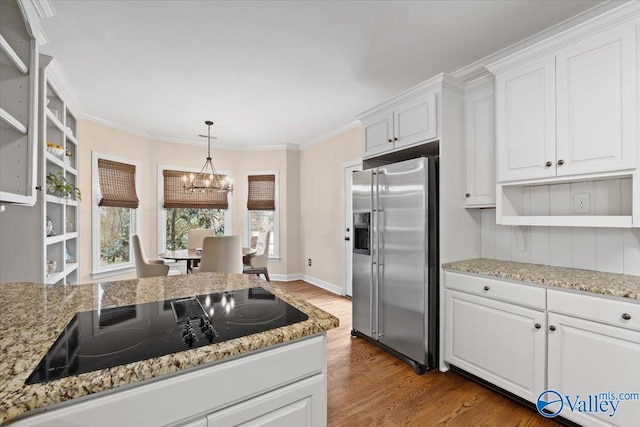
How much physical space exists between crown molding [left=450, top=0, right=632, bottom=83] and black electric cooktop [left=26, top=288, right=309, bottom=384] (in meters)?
2.51

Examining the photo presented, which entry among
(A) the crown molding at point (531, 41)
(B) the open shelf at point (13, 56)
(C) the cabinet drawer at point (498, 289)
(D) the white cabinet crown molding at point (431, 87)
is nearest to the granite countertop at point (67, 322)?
(B) the open shelf at point (13, 56)

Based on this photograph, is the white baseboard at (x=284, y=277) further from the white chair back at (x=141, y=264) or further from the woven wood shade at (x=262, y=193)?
the white chair back at (x=141, y=264)

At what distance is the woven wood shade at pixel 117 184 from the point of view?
428cm

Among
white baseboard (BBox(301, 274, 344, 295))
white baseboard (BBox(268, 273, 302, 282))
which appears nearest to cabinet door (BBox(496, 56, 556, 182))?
white baseboard (BBox(301, 274, 344, 295))

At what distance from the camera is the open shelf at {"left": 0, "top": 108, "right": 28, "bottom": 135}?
4.25 feet

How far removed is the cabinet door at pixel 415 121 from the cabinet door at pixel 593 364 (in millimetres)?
1553

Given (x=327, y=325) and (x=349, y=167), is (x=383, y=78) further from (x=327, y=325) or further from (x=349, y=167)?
(x=327, y=325)

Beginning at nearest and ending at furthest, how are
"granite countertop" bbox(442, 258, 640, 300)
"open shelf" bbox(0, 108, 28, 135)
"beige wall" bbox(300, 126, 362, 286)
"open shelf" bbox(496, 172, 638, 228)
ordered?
1. "open shelf" bbox(0, 108, 28, 135)
2. "granite countertop" bbox(442, 258, 640, 300)
3. "open shelf" bbox(496, 172, 638, 228)
4. "beige wall" bbox(300, 126, 362, 286)

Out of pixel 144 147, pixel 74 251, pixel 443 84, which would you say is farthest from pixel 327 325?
pixel 144 147

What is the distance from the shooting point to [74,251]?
3658 millimetres

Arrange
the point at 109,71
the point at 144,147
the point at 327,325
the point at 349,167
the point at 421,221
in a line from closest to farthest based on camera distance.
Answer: the point at 327,325, the point at 421,221, the point at 109,71, the point at 349,167, the point at 144,147

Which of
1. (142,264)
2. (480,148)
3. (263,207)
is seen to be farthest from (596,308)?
(263,207)

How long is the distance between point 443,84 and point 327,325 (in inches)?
85.0

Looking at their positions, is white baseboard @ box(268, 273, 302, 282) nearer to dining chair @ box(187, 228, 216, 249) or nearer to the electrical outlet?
dining chair @ box(187, 228, 216, 249)
